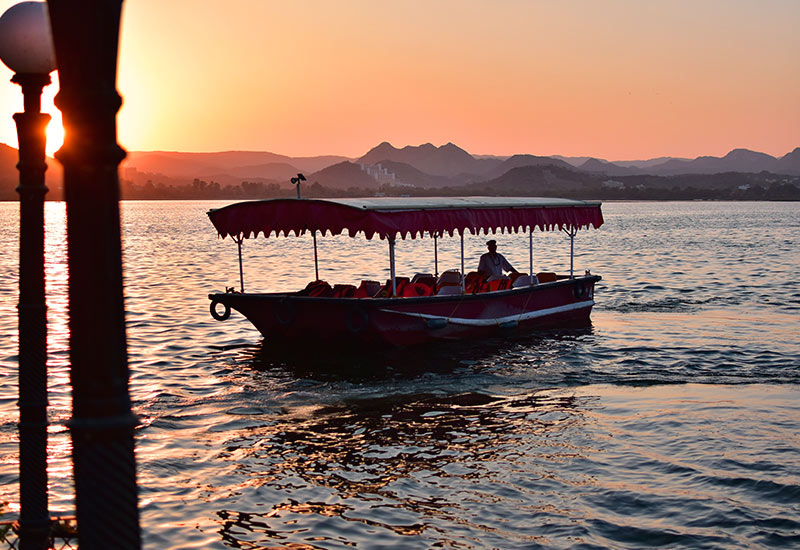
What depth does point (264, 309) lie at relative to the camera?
694 inches

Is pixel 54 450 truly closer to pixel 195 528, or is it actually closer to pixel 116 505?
pixel 195 528

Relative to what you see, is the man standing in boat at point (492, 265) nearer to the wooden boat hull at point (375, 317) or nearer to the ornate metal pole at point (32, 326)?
the wooden boat hull at point (375, 317)

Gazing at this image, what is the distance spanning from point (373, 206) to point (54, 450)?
24.8ft

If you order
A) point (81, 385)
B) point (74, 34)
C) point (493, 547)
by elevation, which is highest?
point (74, 34)

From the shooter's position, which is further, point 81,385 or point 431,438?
point 431,438

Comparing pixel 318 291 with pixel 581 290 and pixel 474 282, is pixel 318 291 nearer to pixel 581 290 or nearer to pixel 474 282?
pixel 474 282

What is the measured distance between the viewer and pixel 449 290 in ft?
61.0

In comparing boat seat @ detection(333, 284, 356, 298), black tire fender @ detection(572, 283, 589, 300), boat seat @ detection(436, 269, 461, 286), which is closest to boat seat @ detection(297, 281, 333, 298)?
boat seat @ detection(333, 284, 356, 298)

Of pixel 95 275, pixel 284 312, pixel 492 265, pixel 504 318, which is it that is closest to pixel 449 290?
pixel 504 318

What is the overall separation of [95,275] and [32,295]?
3412 mm

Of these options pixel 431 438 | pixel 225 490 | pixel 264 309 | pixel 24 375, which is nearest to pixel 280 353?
pixel 264 309

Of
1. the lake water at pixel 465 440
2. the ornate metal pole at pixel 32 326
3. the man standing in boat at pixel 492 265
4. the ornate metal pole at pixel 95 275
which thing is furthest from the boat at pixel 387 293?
the ornate metal pole at pixel 95 275

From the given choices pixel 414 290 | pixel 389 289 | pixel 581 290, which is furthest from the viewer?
pixel 581 290

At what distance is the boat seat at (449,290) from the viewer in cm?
1852
